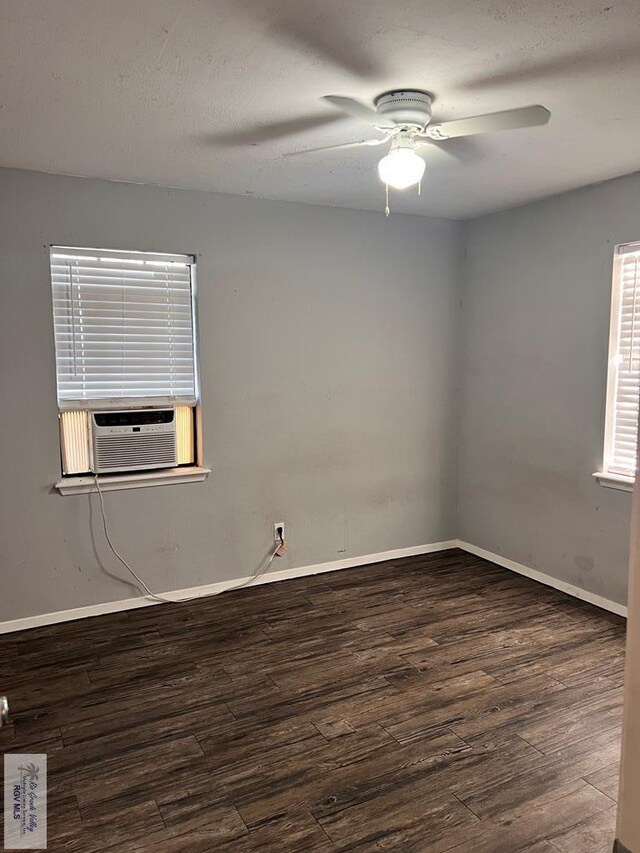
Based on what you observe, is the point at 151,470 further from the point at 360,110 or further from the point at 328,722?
→ the point at 360,110

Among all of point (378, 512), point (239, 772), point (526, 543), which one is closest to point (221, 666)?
point (239, 772)

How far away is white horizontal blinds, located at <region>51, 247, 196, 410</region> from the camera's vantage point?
3.44 meters

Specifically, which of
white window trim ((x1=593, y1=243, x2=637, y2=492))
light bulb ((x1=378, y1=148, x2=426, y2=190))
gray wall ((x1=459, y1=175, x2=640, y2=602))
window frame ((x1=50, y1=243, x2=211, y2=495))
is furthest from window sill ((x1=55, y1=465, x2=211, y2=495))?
white window trim ((x1=593, y1=243, x2=637, y2=492))

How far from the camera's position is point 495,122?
86.3 inches

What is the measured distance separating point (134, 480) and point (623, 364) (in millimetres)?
2887

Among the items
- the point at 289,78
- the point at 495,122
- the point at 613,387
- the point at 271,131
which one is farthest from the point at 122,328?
the point at 613,387

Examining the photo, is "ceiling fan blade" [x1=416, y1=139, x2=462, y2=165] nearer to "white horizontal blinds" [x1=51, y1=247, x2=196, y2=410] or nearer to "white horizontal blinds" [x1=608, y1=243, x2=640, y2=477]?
"white horizontal blinds" [x1=608, y1=243, x2=640, y2=477]

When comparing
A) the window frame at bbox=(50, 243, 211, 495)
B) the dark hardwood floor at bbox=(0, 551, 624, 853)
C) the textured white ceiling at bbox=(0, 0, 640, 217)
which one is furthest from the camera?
the window frame at bbox=(50, 243, 211, 495)

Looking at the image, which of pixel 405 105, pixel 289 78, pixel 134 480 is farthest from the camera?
pixel 134 480

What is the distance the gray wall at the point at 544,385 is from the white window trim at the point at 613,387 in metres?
0.03

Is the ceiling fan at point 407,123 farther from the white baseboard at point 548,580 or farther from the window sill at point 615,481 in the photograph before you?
the white baseboard at point 548,580

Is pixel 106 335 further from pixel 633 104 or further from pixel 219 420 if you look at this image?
pixel 633 104

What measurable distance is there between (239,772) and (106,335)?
2.37 m

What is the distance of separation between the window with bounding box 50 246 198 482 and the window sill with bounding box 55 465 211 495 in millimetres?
68
